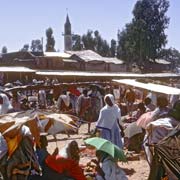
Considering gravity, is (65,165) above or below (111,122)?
above

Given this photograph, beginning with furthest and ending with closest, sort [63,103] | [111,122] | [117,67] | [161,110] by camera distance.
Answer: [117,67], [63,103], [111,122], [161,110]

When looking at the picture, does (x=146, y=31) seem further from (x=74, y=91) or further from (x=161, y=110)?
(x=161, y=110)

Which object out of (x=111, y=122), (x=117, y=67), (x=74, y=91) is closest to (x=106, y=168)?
(x=111, y=122)

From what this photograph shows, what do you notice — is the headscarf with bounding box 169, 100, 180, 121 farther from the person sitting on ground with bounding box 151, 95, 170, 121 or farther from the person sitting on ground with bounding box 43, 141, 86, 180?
the person sitting on ground with bounding box 43, 141, 86, 180

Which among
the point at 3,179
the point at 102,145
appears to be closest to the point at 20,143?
the point at 3,179

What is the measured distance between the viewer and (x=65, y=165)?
6020 millimetres

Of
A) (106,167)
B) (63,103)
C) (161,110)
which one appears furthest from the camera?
(63,103)

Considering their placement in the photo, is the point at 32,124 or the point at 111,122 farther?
the point at 111,122

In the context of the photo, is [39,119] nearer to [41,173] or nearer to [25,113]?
[25,113]

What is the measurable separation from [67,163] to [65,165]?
0.13ft

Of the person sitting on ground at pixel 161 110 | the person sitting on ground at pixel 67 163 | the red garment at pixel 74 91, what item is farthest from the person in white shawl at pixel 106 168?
the red garment at pixel 74 91

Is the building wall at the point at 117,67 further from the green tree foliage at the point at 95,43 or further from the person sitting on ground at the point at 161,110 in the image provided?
the person sitting on ground at the point at 161,110

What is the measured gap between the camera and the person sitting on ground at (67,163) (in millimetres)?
6016

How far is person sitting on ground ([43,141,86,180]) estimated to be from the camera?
6.02 metres
